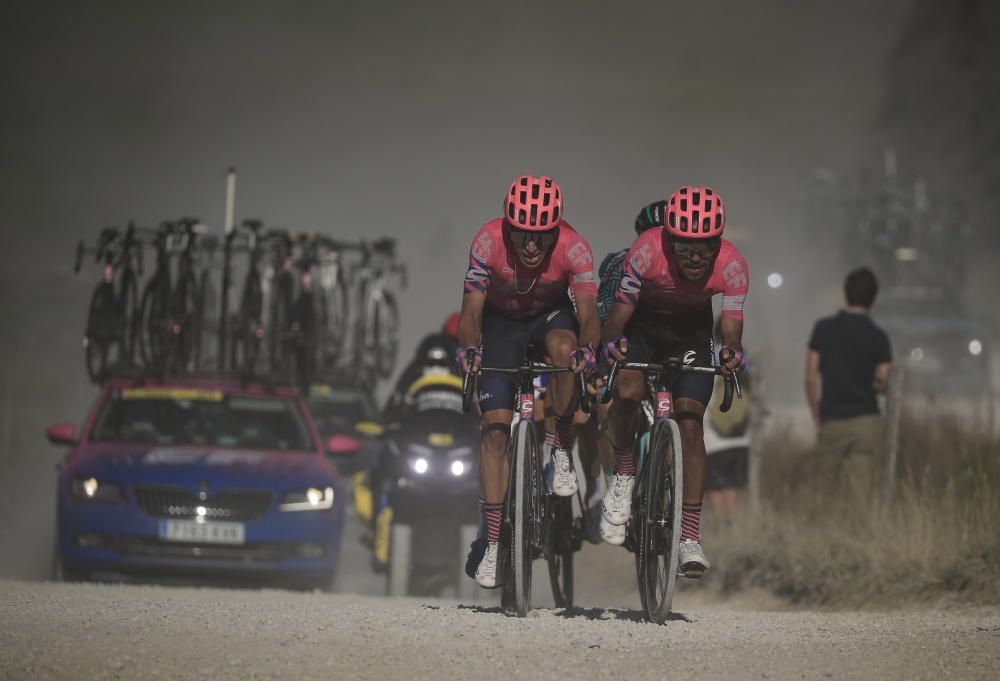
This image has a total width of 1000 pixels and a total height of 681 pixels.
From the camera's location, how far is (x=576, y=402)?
888 centimetres

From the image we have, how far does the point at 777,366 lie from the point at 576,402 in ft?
126

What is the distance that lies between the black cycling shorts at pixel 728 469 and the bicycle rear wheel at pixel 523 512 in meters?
5.95

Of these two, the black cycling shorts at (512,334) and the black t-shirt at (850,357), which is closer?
the black cycling shorts at (512,334)

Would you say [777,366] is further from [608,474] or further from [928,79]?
[928,79]

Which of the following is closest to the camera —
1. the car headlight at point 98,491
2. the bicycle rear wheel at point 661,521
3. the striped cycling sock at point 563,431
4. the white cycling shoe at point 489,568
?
the bicycle rear wheel at point 661,521

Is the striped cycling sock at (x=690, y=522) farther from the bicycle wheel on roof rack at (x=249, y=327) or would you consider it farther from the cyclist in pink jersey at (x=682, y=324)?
the bicycle wheel on roof rack at (x=249, y=327)

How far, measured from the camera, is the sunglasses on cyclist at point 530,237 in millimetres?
8305

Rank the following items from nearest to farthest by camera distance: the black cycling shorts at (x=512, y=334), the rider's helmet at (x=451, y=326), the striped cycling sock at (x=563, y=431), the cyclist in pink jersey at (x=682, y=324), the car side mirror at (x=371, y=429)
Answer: the cyclist in pink jersey at (x=682, y=324) < the black cycling shorts at (x=512, y=334) < the striped cycling sock at (x=563, y=431) < the car side mirror at (x=371, y=429) < the rider's helmet at (x=451, y=326)

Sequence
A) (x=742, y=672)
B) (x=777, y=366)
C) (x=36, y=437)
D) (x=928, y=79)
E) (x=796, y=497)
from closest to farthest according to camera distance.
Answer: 1. (x=742, y=672)
2. (x=796, y=497)
3. (x=36, y=437)
4. (x=777, y=366)
5. (x=928, y=79)

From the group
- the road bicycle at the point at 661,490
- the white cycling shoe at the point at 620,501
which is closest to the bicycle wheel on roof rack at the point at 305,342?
the white cycling shoe at the point at 620,501

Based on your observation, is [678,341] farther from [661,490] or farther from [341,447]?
[341,447]

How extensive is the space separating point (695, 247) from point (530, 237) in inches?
32.3

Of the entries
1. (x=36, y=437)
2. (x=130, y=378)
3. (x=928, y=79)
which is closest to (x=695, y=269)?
(x=130, y=378)

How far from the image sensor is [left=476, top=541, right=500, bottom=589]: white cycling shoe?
839 centimetres
